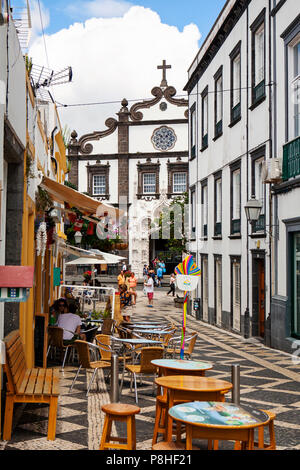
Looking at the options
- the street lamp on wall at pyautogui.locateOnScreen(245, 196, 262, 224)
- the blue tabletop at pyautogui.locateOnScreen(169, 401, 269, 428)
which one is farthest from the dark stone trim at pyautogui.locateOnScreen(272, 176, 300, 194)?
the blue tabletop at pyautogui.locateOnScreen(169, 401, 269, 428)

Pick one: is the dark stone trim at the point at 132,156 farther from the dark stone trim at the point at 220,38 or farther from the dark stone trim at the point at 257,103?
the dark stone trim at the point at 257,103

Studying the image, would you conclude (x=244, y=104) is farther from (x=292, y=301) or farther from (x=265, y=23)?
(x=292, y=301)

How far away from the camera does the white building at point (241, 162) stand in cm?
1346

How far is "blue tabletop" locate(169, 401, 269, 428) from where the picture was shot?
4312 millimetres

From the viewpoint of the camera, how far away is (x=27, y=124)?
8.27m

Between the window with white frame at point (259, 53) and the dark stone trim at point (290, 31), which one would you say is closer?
the dark stone trim at point (290, 31)

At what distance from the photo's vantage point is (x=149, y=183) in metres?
44.2

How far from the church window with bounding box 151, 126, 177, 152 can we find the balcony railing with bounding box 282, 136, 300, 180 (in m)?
31.3

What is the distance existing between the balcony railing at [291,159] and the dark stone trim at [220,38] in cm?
586

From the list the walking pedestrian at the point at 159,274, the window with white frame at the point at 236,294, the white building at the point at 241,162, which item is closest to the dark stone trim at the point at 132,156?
the walking pedestrian at the point at 159,274

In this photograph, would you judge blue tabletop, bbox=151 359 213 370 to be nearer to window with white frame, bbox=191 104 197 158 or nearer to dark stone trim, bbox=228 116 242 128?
dark stone trim, bbox=228 116 242 128

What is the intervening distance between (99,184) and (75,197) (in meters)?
34.9

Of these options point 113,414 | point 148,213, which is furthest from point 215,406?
point 148,213
